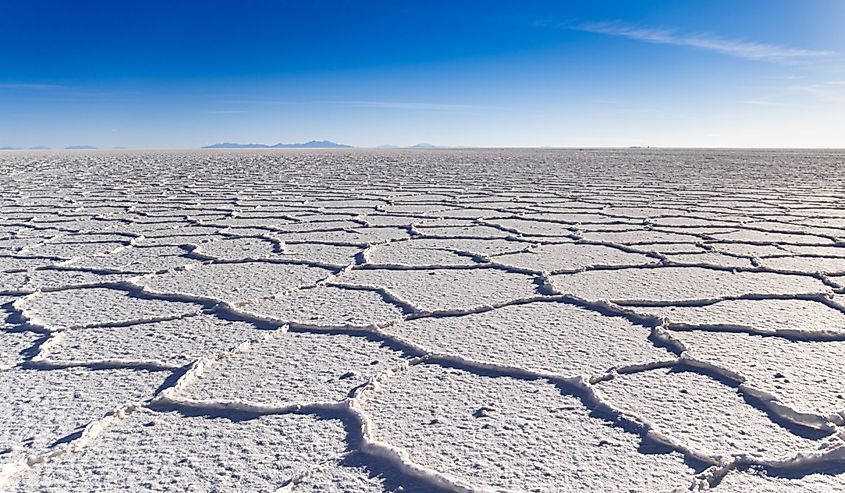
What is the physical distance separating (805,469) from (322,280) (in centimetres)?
164

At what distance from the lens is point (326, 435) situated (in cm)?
121

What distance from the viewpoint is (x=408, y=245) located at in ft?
10.6

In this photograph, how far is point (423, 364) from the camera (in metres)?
1.57

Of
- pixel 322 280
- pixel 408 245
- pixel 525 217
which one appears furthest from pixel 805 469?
pixel 525 217

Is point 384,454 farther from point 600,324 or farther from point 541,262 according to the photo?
point 541,262

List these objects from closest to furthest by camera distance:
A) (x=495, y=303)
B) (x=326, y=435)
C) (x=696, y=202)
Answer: (x=326, y=435)
(x=495, y=303)
(x=696, y=202)

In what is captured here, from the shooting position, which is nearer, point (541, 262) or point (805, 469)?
point (805, 469)

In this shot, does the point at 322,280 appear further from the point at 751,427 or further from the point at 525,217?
the point at 525,217

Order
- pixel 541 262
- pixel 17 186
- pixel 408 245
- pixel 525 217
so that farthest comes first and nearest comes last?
pixel 17 186 → pixel 525 217 → pixel 408 245 → pixel 541 262

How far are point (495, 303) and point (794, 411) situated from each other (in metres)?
0.95

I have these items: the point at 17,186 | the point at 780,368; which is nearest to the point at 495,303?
the point at 780,368

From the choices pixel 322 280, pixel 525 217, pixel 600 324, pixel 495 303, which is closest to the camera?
pixel 600 324

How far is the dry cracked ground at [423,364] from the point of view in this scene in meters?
1.10

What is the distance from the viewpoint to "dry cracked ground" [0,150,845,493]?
1.10 m
